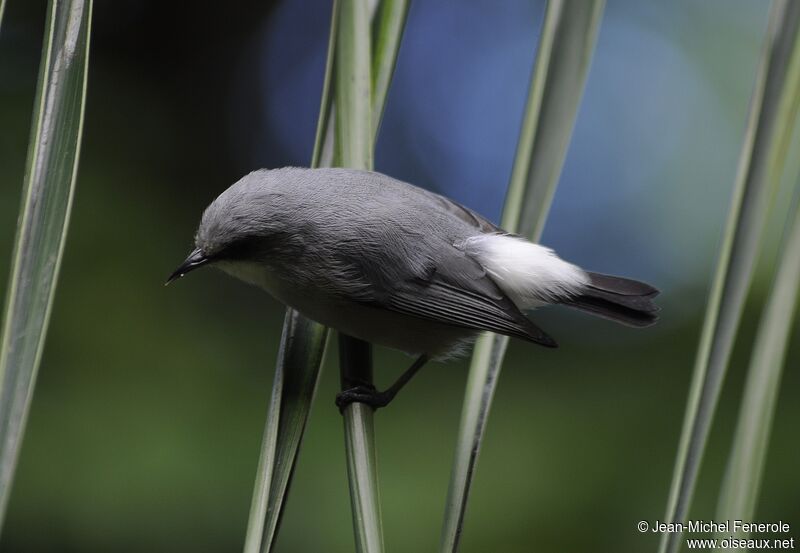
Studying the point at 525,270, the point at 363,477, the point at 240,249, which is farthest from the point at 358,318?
the point at 363,477

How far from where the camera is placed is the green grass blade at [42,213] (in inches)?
24.6

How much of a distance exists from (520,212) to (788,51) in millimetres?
319

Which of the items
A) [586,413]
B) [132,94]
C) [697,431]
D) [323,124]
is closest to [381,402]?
[323,124]

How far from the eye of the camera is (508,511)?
2.03 meters

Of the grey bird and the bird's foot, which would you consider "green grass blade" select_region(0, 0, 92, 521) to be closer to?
the bird's foot

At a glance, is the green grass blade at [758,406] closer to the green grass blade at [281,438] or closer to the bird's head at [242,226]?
the green grass blade at [281,438]

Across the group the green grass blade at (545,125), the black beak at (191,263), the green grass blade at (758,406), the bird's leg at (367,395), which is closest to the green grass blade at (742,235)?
the green grass blade at (758,406)

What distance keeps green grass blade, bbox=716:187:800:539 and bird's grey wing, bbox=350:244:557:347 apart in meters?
0.54

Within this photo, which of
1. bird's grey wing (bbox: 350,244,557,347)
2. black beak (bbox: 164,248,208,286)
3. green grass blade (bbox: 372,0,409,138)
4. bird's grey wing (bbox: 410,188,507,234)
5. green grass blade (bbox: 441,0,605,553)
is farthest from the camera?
bird's grey wing (bbox: 410,188,507,234)

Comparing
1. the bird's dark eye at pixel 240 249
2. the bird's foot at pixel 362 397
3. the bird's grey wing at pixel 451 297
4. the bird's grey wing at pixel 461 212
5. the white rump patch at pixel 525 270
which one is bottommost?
the bird's foot at pixel 362 397

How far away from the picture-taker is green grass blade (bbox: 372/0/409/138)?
971 millimetres

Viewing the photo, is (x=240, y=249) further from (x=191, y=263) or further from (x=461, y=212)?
(x=461, y=212)

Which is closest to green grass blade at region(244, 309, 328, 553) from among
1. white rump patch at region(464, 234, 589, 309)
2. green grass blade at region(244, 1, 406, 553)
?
green grass blade at region(244, 1, 406, 553)

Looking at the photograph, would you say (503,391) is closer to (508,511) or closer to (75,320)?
(508,511)
